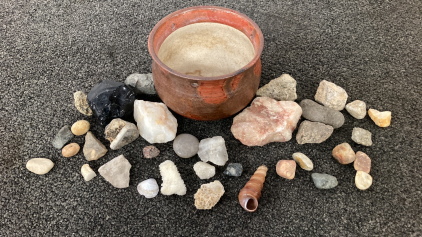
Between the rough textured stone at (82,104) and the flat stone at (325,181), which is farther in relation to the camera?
the rough textured stone at (82,104)

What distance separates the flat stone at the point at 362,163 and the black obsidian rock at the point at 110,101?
0.80 m

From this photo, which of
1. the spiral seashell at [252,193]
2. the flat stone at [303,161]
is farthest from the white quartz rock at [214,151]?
the flat stone at [303,161]

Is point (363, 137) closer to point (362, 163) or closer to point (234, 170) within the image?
point (362, 163)

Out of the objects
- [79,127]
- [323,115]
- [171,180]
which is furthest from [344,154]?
[79,127]

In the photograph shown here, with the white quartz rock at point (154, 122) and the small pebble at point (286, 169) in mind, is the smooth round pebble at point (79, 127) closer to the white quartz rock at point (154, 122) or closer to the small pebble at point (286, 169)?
the white quartz rock at point (154, 122)

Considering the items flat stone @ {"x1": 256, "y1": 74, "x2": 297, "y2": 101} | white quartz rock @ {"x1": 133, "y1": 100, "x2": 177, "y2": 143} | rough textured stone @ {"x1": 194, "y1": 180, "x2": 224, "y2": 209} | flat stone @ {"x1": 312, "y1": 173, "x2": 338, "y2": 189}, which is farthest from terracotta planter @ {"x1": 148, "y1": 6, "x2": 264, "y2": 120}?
flat stone @ {"x1": 312, "y1": 173, "x2": 338, "y2": 189}

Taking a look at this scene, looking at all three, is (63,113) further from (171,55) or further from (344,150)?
(344,150)

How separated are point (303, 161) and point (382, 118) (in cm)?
37

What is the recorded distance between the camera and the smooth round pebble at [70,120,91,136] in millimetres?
1159

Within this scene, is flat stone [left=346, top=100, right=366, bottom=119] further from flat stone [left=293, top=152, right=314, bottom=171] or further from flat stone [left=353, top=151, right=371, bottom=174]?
flat stone [left=293, top=152, right=314, bottom=171]

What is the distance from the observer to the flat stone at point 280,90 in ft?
4.08

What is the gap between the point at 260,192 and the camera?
3.36 feet

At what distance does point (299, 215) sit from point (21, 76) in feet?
4.11

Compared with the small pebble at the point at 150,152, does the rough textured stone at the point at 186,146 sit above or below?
above
